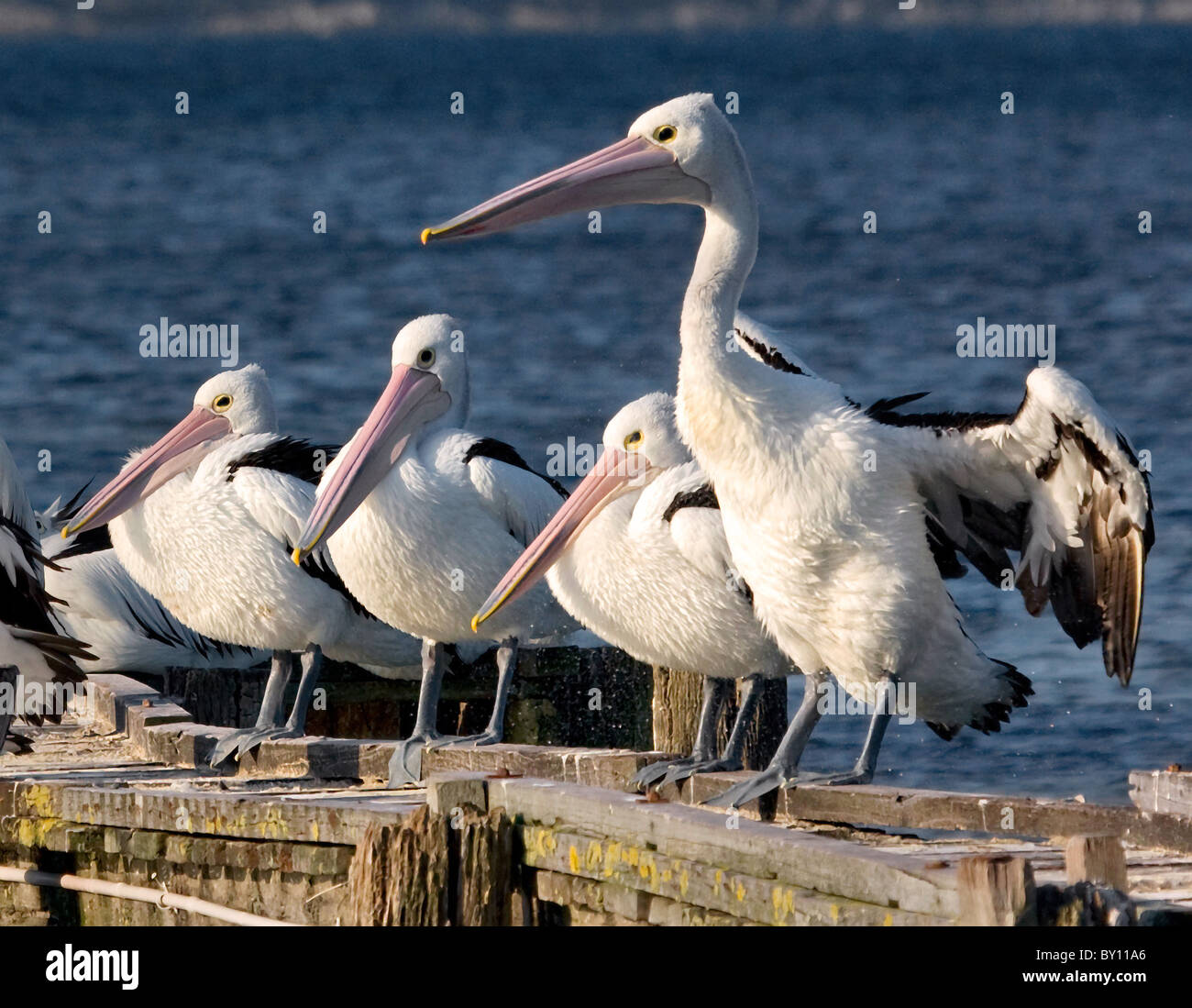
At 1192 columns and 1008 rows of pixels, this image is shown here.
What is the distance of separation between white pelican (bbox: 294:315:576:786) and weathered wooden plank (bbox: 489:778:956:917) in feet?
6.45

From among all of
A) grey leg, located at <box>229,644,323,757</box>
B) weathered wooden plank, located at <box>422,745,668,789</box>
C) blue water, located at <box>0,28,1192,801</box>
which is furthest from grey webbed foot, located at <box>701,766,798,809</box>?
blue water, located at <box>0,28,1192,801</box>

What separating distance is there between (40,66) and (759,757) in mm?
102919

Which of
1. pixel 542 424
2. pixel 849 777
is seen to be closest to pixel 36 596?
pixel 849 777

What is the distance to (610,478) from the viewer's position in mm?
8734

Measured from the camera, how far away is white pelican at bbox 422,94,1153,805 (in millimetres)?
7223

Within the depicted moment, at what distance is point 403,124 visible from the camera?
2822 inches

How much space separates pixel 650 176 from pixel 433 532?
1838mm

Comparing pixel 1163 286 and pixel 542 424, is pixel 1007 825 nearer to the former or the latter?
pixel 542 424

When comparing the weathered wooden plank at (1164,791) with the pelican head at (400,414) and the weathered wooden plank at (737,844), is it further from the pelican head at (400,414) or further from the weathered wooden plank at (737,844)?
the pelican head at (400,414)

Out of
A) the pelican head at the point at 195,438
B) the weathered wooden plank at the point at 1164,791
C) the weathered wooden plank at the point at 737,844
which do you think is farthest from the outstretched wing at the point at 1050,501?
the pelican head at the point at 195,438

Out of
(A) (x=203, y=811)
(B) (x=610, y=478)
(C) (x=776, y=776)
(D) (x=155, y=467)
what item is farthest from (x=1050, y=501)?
(D) (x=155, y=467)

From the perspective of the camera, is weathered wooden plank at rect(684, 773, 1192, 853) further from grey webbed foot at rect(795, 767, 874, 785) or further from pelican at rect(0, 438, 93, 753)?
pelican at rect(0, 438, 93, 753)

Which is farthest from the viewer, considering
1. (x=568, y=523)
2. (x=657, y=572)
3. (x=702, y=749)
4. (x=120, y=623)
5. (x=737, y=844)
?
(x=120, y=623)

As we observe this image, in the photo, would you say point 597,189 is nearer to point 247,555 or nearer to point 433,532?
point 433,532
